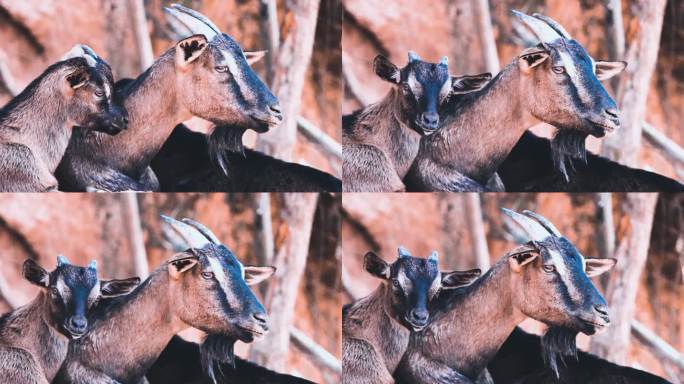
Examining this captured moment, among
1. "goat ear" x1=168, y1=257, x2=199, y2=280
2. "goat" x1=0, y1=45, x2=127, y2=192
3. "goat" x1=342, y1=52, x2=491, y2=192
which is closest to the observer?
"goat" x1=0, y1=45, x2=127, y2=192

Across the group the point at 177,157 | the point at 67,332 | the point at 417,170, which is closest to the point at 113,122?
the point at 177,157

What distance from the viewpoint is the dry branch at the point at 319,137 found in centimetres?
369

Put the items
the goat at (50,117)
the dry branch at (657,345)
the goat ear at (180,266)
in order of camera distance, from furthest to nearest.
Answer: the dry branch at (657,345)
the goat ear at (180,266)
the goat at (50,117)

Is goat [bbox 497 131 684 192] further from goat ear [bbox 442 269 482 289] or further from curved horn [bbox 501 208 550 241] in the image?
goat ear [bbox 442 269 482 289]

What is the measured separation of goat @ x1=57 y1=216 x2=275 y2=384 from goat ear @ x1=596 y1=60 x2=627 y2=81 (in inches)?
57.7

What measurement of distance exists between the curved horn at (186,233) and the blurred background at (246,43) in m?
0.34

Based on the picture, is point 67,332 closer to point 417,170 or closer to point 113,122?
point 113,122

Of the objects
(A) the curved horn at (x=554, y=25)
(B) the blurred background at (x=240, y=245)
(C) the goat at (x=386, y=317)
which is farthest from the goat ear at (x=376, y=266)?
(A) the curved horn at (x=554, y=25)

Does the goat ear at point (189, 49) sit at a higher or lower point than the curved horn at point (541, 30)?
lower

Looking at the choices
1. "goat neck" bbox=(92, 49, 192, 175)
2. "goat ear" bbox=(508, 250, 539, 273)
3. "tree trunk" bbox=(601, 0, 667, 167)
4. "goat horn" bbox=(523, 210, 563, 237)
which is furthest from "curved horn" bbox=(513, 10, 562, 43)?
"goat neck" bbox=(92, 49, 192, 175)

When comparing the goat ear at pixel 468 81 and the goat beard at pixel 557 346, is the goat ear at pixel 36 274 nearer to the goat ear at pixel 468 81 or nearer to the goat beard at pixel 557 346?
the goat ear at pixel 468 81

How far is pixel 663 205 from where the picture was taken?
12.4 ft

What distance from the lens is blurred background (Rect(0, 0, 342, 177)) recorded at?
352 centimetres

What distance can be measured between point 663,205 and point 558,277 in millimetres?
509
